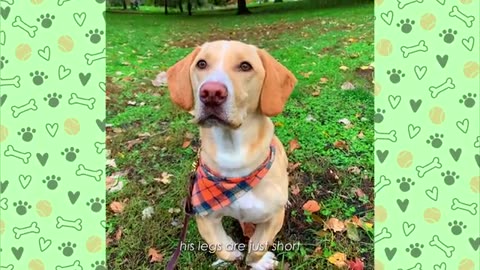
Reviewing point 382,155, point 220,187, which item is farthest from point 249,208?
point 382,155

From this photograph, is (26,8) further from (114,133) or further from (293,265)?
(293,265)

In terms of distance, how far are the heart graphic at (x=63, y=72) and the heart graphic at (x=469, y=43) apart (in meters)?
1.39

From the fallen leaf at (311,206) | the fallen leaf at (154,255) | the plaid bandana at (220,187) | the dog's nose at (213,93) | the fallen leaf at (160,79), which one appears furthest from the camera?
the fallen leaf at (160,79)

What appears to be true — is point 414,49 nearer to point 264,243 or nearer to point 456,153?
point 456,153

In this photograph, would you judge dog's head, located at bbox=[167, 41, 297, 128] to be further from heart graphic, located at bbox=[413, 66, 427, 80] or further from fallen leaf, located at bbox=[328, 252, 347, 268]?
fallen leaf, located at bbox=[328, 252, 347, 268]

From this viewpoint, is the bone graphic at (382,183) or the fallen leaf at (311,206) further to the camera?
the fallen leaf at (311,206)

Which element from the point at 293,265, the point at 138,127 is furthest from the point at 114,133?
the point at 293,265

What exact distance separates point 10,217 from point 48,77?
1.72 ft

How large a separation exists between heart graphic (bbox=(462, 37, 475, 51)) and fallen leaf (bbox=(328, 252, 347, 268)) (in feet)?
2.81

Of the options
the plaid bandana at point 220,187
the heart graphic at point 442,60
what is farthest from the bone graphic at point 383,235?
the heart graphic at point 442,60

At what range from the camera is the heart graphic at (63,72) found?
1.55 meters

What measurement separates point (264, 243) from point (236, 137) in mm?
418

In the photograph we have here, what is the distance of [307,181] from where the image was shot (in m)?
1.94

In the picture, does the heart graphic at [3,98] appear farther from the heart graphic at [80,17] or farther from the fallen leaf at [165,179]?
the fallen leaf at [165,179]
